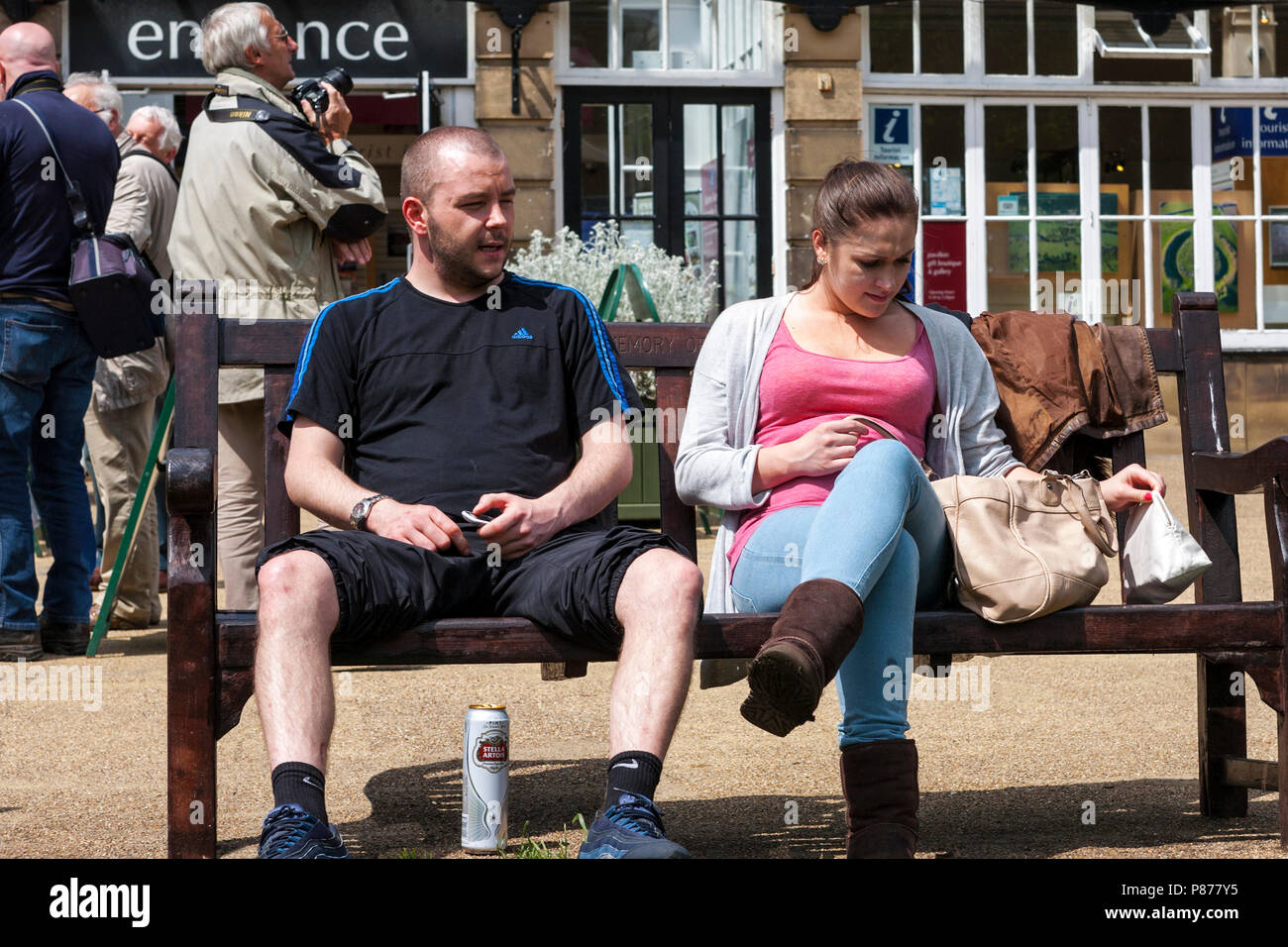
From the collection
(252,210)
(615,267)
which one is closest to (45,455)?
(252,210)

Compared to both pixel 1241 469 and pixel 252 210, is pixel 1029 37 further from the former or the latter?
pixel 1241 469

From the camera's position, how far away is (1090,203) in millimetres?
12500

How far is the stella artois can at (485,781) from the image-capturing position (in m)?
3.32

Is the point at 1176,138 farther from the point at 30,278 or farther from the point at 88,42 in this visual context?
the point at 30,278

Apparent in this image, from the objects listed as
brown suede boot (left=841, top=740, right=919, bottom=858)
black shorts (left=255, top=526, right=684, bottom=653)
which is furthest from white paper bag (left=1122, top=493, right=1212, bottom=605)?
black shorts (left=255, top=526, right=684, bottom=653)

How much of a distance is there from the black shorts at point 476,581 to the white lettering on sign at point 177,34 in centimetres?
928

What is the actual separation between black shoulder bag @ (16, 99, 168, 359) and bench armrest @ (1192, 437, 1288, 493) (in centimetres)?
354

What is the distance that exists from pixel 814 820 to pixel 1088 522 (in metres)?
0.92

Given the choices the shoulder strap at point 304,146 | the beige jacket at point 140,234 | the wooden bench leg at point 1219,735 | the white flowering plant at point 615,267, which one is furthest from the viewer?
the white flowering plant at point 615,267

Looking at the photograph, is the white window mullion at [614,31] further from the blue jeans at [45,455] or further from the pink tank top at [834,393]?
the pink tank top at [834,393]

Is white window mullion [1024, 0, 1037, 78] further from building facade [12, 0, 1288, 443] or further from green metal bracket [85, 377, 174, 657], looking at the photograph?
green metal bracket [85, 377, 174, 657]

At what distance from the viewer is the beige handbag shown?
10.3 feet

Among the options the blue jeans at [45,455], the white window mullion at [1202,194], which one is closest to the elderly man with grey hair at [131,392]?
the blue jeans at [45,455]
